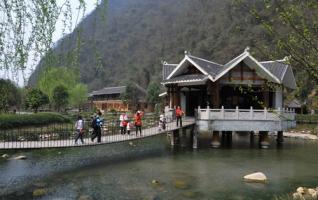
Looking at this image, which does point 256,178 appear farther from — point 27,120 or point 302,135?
point 302,135

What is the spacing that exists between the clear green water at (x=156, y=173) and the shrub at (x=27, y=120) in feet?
19.5

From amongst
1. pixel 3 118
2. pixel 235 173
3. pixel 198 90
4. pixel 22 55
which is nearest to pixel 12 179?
pixel 22 55

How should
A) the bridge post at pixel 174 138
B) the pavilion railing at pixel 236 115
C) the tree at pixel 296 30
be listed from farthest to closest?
the bridge post at pixel 174 138, the pavilion railing at pixel 236 115, the tree at pixel 296 30

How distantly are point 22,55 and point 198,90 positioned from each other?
23643 millimetres

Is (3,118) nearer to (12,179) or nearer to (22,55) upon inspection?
(12,179)

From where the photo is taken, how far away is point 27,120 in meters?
32.2

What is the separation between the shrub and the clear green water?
5.94 metres

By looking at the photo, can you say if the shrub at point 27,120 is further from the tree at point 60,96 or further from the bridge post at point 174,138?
the tree at point 60,96

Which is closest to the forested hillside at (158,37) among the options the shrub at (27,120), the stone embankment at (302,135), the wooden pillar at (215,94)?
the stone embankment at (302,135)

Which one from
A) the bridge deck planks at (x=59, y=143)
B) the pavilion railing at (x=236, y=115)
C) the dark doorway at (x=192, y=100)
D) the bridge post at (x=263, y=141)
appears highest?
the dark doorway at (x=192, y=100)

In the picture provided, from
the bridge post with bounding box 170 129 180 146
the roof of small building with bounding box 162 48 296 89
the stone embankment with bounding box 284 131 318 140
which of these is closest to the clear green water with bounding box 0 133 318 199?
the bridge post with bounding box 170 129 180 146

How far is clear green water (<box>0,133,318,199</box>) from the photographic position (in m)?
14.0

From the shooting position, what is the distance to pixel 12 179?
15953 millimetres

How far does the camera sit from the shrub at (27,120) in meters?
29.1
